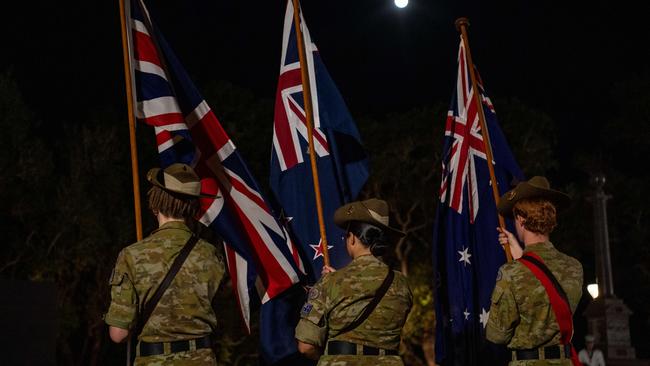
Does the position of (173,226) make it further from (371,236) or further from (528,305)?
(528,305)

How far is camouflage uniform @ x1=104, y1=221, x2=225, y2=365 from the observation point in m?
4.86

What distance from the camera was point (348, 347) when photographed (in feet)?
17.7

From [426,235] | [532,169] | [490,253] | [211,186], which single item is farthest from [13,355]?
[532,169]

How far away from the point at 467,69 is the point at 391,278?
13.5 feet

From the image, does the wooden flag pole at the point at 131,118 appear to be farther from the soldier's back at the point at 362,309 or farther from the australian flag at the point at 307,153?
the australian flag at the point at 307,153

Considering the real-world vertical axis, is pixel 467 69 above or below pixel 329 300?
above

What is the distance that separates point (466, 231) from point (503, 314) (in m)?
3.55

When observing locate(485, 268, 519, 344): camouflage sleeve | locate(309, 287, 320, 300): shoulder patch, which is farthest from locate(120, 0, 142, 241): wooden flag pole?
locate(485, 268, 519, 344): camouflage sleeve

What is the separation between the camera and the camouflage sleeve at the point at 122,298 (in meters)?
4.80

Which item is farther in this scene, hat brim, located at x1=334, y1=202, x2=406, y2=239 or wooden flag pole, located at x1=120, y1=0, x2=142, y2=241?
wooden flag pole, located at x1=120, y1=0, x2=142, y2=241

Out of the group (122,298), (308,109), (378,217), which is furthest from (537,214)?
(308,109)

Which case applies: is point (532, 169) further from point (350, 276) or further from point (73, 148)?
point (350, 276)

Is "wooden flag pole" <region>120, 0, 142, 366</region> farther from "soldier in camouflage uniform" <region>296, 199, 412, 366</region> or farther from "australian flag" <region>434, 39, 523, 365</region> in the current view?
"australian flag" <region>434, 39, 523, 365</region>

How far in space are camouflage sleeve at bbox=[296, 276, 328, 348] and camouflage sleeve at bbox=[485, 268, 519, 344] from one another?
3.50 feet
